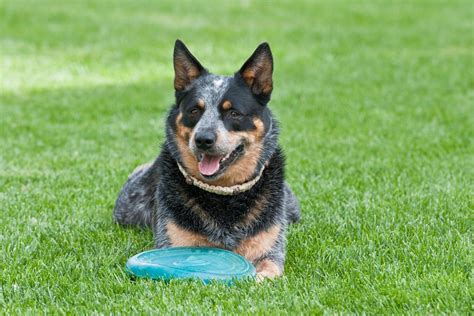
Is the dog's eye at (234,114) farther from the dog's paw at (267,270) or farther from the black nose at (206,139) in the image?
the dog's paw at (267,270)

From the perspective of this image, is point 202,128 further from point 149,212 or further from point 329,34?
point 329,34

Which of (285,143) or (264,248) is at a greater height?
(264,248)

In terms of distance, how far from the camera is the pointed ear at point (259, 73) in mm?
5340

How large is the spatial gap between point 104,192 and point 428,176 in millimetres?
2908

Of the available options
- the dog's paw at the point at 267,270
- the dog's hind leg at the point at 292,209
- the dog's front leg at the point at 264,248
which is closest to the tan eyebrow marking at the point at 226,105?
the dog's front leg at the point at 264,248

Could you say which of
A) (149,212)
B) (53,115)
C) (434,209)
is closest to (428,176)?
(434,209)

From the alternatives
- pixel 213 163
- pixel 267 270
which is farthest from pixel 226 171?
pixel 267 270

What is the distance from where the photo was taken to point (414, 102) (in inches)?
436

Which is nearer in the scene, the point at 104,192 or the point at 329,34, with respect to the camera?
the point at 104,192

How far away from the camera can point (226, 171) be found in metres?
5.21

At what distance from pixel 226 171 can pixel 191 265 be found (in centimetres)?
67

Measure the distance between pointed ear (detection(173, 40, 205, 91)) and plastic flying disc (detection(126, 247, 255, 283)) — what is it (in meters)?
1.14

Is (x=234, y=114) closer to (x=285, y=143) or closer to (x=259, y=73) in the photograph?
(x=259, y=73)

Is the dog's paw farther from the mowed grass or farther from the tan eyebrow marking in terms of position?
the tan eyebrow marking
